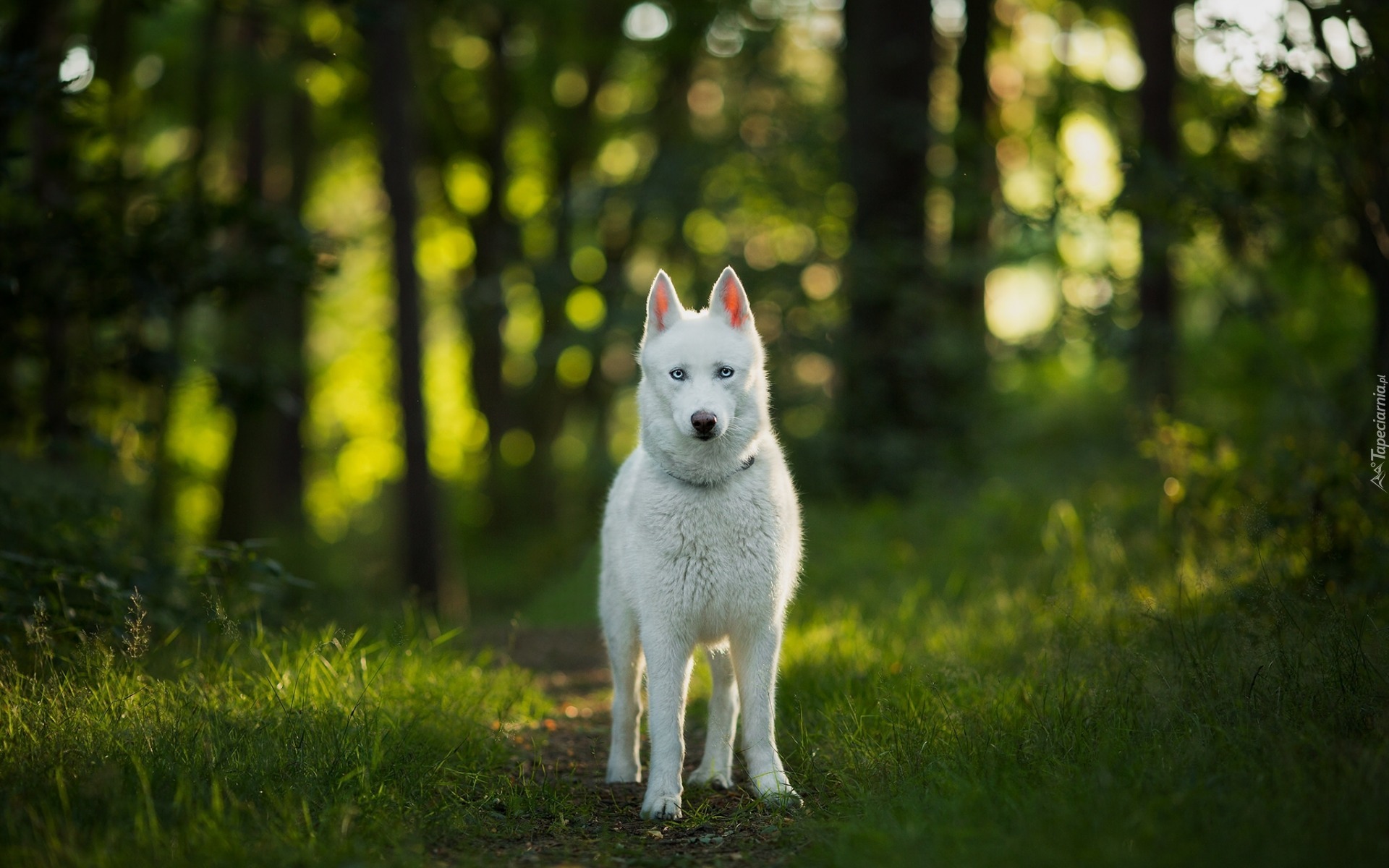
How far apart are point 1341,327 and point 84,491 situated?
52.8 feet

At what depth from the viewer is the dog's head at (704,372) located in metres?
4.68

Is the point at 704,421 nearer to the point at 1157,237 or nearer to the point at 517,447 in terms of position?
the point at 1157,237

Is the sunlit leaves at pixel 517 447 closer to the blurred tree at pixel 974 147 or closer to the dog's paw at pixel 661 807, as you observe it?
the blurred tree at pixel 974 147

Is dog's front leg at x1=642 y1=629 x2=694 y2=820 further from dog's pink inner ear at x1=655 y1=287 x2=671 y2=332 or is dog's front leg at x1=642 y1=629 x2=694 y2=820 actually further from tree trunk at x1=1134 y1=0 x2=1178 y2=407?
tree trunk at x1=1134 y1=0 x2=1178 y2=407

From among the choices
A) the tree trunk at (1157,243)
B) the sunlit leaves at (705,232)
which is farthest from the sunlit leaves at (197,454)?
the tree trunk at (1157,243)

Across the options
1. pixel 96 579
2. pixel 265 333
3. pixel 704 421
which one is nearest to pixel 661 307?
pixel 704 421

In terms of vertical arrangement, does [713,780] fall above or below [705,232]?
below

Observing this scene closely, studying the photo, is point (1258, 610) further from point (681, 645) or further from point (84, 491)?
point (84, 491)

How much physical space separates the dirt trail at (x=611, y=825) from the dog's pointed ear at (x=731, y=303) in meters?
1.98

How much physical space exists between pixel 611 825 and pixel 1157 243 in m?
7.60

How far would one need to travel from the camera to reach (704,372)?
4.72m

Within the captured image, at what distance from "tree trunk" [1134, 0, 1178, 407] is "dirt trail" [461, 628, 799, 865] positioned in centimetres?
657

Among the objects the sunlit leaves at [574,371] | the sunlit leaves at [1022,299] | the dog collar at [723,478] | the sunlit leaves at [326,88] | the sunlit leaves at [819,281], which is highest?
the sunlit leaves at [326,88]

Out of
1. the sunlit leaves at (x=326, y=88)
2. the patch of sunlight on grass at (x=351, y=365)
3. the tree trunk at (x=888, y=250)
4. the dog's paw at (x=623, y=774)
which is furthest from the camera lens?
the patch of sunlight on grass at (x=351, y=365)
